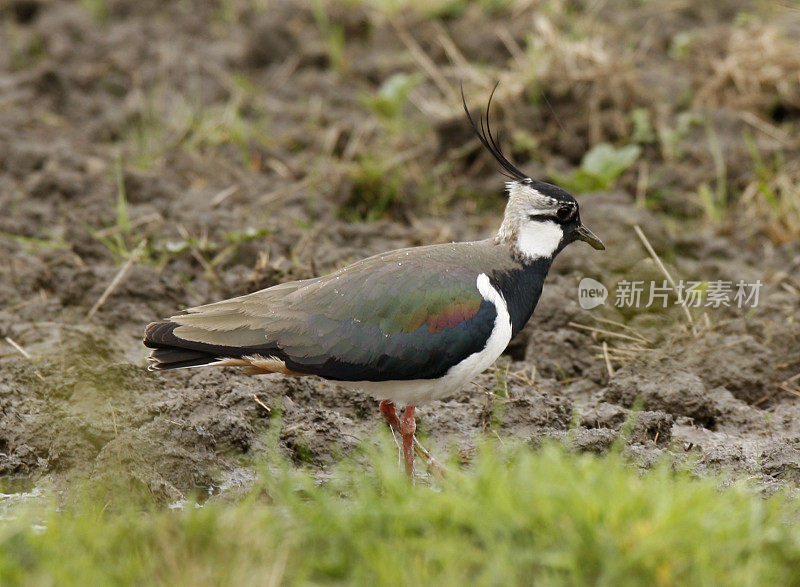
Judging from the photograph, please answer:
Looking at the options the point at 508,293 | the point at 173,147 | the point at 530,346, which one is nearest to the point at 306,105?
the point at 173,147

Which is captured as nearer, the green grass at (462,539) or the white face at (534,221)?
the green grass at (462,539)

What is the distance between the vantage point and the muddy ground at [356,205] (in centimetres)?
468

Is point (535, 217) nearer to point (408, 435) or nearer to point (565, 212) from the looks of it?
point (565, 212)

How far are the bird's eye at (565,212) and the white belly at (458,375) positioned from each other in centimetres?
52

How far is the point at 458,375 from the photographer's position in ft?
14.0

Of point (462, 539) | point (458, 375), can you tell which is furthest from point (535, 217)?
point (462, 539)

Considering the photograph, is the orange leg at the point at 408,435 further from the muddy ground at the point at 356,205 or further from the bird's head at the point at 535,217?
the bird's head at the point at 535,217

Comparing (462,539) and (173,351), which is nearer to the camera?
(462,539)

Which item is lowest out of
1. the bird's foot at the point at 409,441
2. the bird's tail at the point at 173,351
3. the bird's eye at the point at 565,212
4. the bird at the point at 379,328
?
the bird's foot at the point at 409,441

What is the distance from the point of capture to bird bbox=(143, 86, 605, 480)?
13.9 feet

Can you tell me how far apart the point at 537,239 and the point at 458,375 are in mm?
779

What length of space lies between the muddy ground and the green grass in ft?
2.05

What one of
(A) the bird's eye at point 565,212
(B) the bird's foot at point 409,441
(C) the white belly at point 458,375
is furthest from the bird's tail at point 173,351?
(A) the bird's eye at point 565,212

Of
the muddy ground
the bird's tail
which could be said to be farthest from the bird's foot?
the bird's tail
